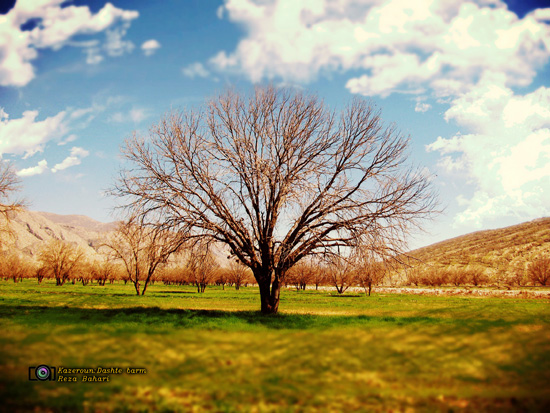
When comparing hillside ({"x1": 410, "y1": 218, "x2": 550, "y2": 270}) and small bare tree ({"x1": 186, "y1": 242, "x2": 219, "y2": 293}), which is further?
hillside ({"x1": 410, "y1": 218, "x2": 550, "y2": 270})

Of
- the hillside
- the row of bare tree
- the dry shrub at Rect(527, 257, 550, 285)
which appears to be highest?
the hillside

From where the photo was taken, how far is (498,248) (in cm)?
11788

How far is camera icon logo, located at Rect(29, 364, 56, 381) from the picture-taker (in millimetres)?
6219

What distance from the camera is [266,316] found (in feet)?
58.4

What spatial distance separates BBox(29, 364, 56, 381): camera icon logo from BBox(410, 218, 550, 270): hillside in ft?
331

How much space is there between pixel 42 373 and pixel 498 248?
140 m

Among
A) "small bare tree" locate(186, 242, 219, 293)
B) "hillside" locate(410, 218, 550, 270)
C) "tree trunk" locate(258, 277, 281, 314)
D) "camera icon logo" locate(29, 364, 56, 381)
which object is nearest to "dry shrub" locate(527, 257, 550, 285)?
"hillside" locate(410, 218, 550, 270)

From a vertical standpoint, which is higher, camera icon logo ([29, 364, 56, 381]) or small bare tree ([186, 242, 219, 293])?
small bare tree ([186, 242, 219, 293])

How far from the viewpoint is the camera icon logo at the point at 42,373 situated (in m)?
6.22

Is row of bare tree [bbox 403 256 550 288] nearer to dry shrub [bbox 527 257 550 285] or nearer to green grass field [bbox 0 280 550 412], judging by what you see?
dry shrub [bbox 527 257 550 285]

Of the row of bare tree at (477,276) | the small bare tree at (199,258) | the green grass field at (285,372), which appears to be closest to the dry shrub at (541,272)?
the row of bare tree at (477,276)

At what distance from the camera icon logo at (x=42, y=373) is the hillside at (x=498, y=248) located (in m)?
101

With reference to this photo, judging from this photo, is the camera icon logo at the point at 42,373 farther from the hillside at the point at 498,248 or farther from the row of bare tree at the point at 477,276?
the hillside at the point at 498,248

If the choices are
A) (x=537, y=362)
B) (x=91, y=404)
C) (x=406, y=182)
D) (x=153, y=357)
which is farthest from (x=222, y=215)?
(x=537, y=362)
